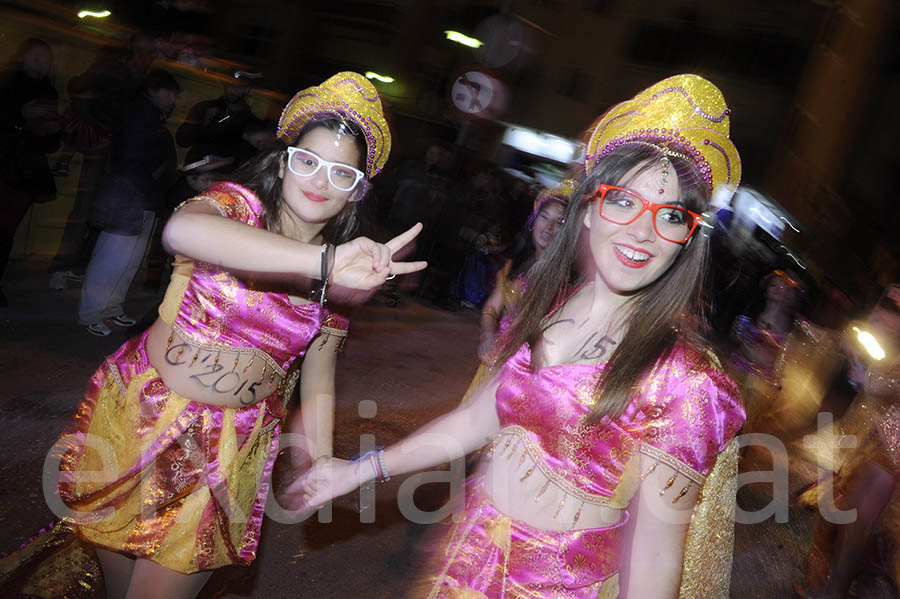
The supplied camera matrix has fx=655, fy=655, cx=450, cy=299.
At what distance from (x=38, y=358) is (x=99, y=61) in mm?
2534

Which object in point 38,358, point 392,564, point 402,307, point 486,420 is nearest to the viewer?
point 486,420

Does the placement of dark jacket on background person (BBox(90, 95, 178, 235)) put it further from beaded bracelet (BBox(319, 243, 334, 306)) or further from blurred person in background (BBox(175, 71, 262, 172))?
beaded bracelet (BBox(319, 243, 334, 306))

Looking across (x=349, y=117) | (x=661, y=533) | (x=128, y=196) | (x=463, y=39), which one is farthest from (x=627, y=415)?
(x=463, y=39)

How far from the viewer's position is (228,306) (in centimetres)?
223

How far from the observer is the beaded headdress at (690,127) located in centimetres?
178

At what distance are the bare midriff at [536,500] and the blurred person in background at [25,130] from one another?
16.8 ft

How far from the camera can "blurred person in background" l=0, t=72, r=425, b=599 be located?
2148 millimetres

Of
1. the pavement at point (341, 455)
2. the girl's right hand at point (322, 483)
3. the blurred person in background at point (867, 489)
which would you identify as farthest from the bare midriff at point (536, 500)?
the blurred person in background at point (867, 489)

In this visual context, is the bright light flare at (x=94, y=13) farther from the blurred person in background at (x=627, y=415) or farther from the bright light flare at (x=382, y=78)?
the bright light flare at (x=382, y=78)

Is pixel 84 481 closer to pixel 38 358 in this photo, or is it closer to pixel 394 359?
pixel 38 358

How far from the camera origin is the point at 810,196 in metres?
23.2

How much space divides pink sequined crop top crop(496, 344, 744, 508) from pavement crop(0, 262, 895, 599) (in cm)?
148

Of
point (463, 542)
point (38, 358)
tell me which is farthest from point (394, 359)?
point (463, 542)

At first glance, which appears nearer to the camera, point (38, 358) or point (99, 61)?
point (38, 358)
